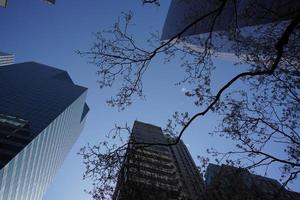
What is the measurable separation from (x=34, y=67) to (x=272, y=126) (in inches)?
6388

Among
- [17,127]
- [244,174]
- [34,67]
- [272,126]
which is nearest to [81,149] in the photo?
[244,174]

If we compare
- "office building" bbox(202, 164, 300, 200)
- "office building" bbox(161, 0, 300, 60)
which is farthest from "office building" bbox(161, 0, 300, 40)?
"office building" bbox(202, 164, 300, 200)

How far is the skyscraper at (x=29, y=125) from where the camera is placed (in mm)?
71075

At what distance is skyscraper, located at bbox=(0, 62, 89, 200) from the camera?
71.1 metres

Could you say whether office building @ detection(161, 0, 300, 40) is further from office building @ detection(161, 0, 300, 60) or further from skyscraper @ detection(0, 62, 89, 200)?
skyscraper @ detection(0, 62, 89, 200)

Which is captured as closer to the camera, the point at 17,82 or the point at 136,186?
the point at 136,186

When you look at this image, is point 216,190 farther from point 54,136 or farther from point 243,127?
point 54,136

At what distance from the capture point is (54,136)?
Answer: 99.7m

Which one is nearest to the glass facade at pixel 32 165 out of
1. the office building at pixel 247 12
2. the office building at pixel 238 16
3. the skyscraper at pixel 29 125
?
the skyscraper at pixel 29 125

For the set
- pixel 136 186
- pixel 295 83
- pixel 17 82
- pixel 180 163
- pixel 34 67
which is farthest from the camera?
pixel 34 67

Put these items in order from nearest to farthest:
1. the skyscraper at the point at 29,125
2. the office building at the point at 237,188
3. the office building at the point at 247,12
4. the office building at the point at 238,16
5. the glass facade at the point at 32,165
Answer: the office building at the point at 237,188 → the office building at the point at 247,12 → the office building at the point at 238,16 → the glass facade at the point at 32,165 → the skyscraper at the point at 29,125

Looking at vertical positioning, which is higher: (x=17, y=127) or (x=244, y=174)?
(x=17, y=127)

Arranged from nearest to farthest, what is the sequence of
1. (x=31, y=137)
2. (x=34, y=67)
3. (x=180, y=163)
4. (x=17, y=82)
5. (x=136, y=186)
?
(x=136, y=186) → (x=31, y=137) → (x=180, y=163) → (x=17, y=82) → (x=34, y=67)

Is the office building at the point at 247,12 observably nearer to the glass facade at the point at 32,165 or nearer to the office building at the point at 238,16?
the office building at the point at 238,16
